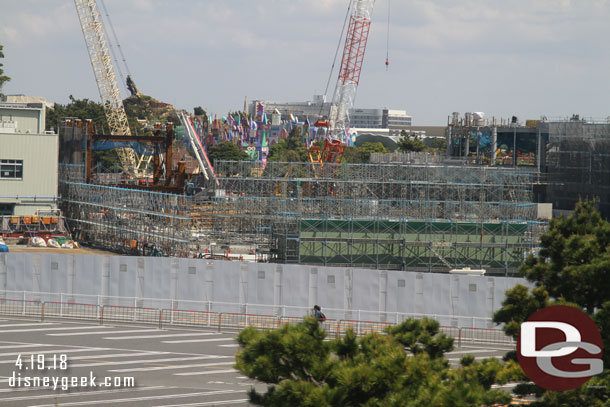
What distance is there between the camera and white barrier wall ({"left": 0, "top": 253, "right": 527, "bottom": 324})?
1357 inches

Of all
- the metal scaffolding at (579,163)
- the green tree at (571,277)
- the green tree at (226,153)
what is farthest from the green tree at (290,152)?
the green tree at (571,277)

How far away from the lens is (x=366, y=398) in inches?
544

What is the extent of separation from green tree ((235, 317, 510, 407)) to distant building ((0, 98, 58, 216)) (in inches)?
2017

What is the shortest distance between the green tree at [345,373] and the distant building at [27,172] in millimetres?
51243

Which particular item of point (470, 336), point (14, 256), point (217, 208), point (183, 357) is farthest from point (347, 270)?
point (217, 208)

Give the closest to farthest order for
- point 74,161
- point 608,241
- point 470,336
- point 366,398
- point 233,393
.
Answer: point 366,398, point 608,241, point 233,393, point 470,336, point 74,161

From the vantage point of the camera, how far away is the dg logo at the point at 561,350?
16.7 m

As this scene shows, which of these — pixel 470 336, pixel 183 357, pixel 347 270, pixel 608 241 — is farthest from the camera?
pixel 347 270

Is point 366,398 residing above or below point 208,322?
above

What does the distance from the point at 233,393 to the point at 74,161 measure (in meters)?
63.7

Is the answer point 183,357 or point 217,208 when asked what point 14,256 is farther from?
point 217,208

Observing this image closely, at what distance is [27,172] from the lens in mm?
62344

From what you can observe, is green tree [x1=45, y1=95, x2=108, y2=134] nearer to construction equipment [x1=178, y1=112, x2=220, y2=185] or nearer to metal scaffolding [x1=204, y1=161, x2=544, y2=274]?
construction equipment [x1=178, y1=112, x2=220, y2=185]

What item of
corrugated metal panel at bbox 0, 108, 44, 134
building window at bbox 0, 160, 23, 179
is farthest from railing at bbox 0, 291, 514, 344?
corrugated metal panel at bbox 0, 108, 44, 134
